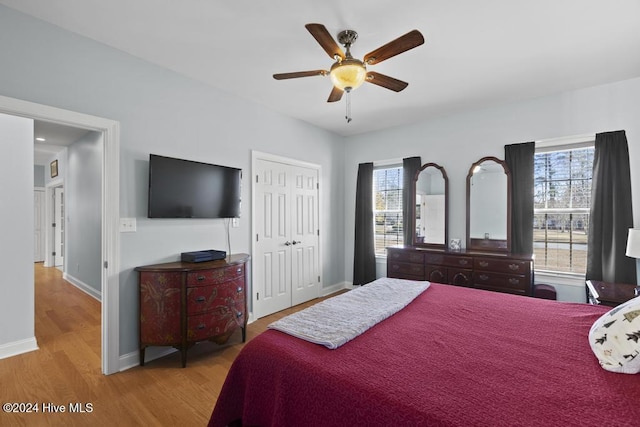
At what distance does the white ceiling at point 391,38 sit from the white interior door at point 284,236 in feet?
3.81

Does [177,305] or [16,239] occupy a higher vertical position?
[16,239]

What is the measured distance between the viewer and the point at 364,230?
15.7ft

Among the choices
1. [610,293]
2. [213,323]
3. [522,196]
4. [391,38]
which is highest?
[391,38]

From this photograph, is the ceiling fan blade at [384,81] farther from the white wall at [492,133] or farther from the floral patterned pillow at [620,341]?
the white wall at [492,133]

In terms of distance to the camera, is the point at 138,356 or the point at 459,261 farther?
the point at 459,261

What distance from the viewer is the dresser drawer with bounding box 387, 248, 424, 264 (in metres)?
3.86

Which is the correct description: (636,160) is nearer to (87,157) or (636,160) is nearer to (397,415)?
(397,415)

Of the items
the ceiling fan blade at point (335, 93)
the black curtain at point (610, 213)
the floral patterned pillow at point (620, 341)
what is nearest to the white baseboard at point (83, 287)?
the ceiling fan blade at point (335, 93)

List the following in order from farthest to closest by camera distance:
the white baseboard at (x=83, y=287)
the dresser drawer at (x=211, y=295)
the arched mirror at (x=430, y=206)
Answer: the white baseboard at (x=83, y=287)
the arched mirror at (x=430, y=206)
the dresser drawer at (x=211, y=295)

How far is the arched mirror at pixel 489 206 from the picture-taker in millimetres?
3609

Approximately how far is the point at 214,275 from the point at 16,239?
2008 mm

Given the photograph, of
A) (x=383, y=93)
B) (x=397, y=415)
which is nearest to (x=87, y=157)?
(x=383, y=93)

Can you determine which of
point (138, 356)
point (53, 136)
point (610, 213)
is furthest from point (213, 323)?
point (53, 136)

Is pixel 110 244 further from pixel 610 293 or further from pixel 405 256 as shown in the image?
pixel 610 293
